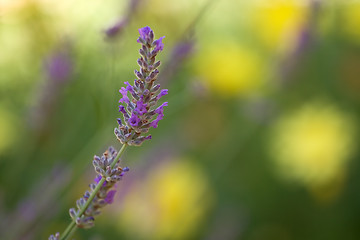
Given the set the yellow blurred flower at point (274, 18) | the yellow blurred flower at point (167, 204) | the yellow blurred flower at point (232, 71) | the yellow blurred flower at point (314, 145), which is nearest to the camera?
the yellow blurred flower at point (167, 204)

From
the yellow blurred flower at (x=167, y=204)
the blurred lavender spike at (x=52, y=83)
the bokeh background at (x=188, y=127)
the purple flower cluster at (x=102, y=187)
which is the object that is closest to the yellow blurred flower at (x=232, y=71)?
the bokeh background at (x=188, y=127)

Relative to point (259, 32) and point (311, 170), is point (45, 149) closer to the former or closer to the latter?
point (311, 170)

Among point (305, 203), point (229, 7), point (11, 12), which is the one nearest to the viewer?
point (11, 12)

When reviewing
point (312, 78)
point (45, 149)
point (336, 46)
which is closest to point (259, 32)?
point (312, 78)

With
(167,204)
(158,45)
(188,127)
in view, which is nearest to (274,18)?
(188,127)

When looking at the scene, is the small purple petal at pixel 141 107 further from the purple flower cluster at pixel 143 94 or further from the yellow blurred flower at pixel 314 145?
the yellow blurred flower at pixel 314 145

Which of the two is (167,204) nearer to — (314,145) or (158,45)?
(314,145)

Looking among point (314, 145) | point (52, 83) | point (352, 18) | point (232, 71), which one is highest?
point (352, 18)
